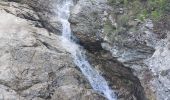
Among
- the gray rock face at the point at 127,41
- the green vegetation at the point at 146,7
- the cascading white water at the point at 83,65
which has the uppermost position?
the green vegetation at the point at 146,7

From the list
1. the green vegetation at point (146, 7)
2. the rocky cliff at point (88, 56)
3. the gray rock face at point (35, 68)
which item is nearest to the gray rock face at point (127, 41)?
the rocky cliff at point (88, 56)

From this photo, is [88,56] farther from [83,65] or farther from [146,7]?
[146,7]

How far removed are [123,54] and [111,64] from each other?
40.1 inches

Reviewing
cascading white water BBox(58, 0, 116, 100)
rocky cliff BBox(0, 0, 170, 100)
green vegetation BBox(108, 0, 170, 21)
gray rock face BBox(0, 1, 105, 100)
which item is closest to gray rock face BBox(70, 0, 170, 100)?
rocky cliff BBox(0, 0, 170, 100)

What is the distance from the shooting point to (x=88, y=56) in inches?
555

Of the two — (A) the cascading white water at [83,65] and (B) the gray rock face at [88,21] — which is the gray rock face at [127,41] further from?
(A) the cascading white water at [83,65]

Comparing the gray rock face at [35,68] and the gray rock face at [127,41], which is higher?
the gray rock face at [127,41]

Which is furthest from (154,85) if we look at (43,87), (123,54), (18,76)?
(18,76)

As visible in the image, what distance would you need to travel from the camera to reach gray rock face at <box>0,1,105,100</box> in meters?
12.5

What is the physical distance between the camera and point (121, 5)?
13219 millimetres

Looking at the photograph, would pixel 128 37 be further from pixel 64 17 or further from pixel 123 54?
pixel 64 17

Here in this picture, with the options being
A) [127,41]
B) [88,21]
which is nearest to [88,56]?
[88,21]

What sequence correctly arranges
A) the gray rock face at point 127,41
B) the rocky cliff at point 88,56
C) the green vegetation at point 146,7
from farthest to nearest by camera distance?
the green vegetation at point 146,7
the rocky cliff at point 88,56
the gray rock face at point 127,41

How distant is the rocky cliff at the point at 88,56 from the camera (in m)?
12.0
